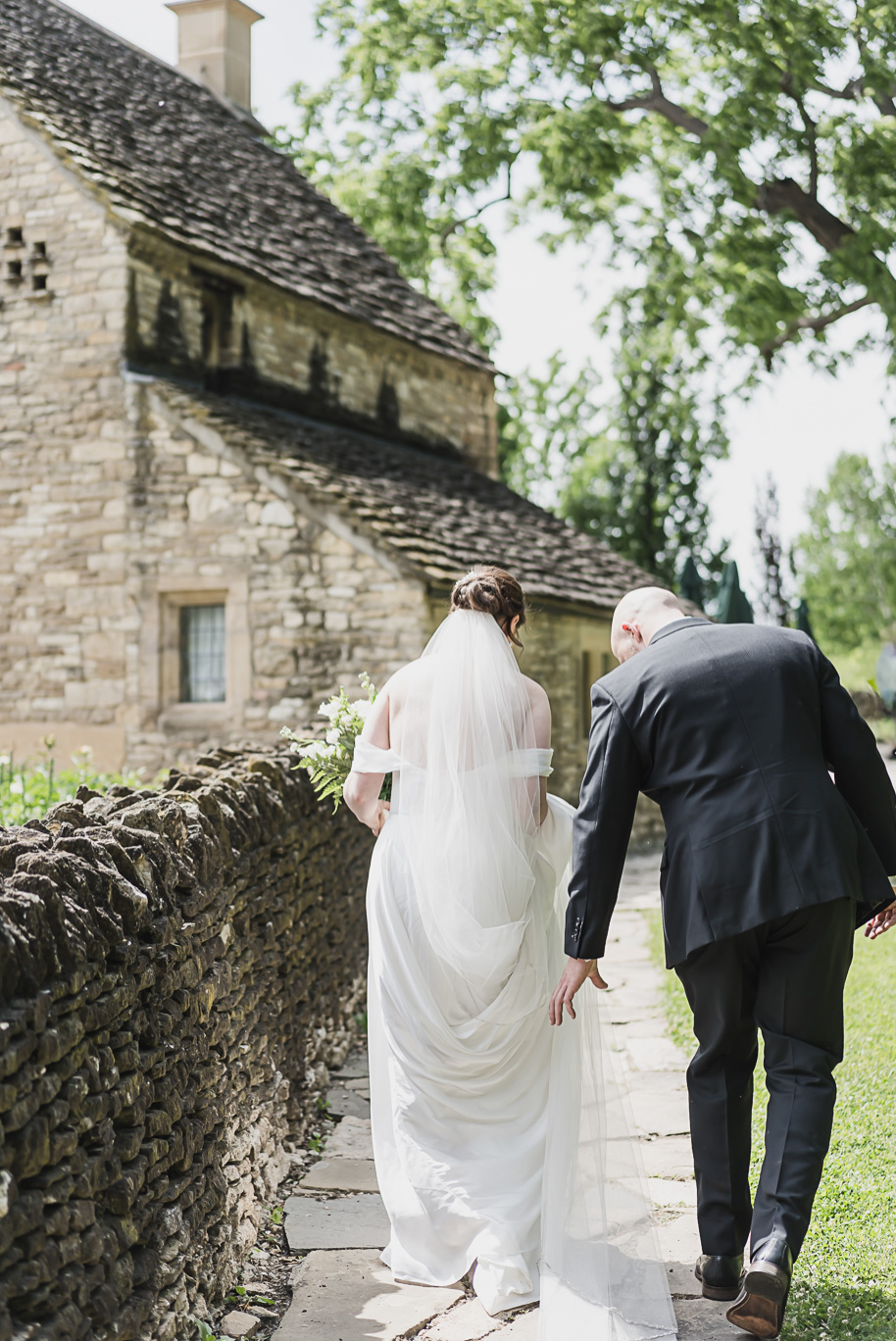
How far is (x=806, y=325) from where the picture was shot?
1521 centimetres

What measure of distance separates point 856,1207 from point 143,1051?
251 centimetres

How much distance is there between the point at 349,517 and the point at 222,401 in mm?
2138

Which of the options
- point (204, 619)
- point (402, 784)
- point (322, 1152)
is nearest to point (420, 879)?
point (402, 784)

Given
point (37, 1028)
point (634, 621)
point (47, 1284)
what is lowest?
point (47, 1284)

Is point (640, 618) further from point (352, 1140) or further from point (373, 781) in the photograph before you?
point (352, 1140)

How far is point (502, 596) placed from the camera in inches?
176

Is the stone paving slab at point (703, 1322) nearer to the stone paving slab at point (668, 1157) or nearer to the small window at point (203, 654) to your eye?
the stone paving slab at point (668, 1157)

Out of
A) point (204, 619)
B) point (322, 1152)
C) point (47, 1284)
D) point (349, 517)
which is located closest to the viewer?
point (47, 1284)

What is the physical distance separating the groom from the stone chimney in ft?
62.9

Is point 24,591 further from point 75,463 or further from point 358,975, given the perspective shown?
point 358,975

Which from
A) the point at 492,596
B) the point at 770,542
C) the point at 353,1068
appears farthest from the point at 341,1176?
the point at 770,542

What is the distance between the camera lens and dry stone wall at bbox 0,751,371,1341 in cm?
248

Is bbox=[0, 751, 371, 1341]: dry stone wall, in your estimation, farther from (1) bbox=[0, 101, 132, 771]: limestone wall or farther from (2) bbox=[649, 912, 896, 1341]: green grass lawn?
(1) bbox=[0, 101, 132, 771]: limestone wall

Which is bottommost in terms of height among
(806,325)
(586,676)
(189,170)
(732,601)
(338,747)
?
(338,747)
